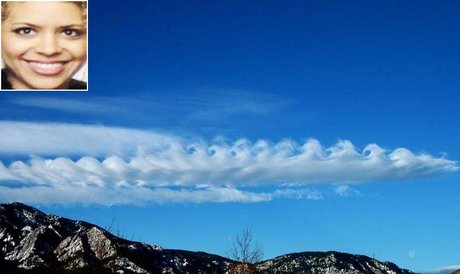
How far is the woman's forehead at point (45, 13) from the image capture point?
2647 cm

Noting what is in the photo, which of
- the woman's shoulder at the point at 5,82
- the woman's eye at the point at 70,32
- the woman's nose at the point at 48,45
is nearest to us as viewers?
the woman's nose at the point at 48,45

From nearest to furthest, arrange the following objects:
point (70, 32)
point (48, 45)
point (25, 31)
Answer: point (48, 45) → point (70, 32) → point (25, 31)

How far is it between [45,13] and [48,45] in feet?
6.15

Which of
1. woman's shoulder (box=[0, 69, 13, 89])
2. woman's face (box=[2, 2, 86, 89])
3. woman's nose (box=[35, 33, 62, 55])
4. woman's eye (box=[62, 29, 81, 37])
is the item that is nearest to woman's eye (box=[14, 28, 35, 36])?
woman's face (box=[2, 2, 86, 89])

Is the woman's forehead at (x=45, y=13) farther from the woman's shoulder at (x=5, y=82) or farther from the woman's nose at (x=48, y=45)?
the woman's shoulder at (x=5, y=82)

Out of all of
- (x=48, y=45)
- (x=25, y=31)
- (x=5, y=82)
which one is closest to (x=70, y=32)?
(x=48, y=45)

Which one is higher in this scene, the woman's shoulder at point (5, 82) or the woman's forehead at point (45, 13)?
the woman's forehead at point (45, 13)

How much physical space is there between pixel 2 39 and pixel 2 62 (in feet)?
3.33

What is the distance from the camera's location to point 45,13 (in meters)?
26.7

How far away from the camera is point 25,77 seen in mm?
25375

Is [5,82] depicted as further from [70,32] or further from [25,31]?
[70,32]

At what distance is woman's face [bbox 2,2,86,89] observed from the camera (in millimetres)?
25312

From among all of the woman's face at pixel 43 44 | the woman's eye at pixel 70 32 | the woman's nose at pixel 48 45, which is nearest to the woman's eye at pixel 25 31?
the woman's face at pixel 43 44

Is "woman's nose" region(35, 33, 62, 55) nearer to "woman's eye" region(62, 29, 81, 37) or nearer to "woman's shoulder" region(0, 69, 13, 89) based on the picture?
"woman's eye" region(62, 29, 81, 37)
